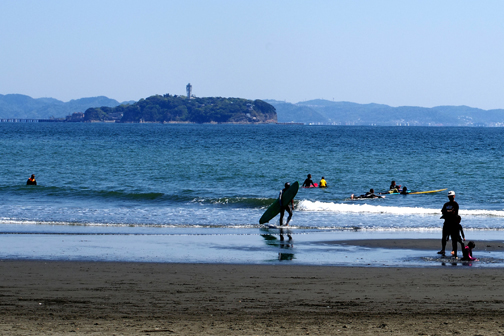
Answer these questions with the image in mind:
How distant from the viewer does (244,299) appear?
9.79m

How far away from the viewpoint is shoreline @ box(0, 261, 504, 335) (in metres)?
8.11

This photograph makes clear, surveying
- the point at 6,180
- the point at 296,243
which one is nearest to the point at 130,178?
the point at 6,180

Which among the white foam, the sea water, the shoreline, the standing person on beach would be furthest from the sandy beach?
the white foam

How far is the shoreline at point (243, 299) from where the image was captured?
811cm

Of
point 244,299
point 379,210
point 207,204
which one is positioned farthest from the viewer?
point 207,204

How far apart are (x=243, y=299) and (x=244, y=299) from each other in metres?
0.02

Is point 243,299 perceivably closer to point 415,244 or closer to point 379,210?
point 415,244

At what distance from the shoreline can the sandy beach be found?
2 cm

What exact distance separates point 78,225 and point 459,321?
621 inches

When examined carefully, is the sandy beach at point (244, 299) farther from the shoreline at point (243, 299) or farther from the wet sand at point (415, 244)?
the wet sand at point (415, 244)

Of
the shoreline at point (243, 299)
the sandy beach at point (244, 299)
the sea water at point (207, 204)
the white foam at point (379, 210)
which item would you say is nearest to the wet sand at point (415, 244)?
the sea water at point (207, 204)

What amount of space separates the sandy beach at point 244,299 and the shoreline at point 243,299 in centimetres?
2

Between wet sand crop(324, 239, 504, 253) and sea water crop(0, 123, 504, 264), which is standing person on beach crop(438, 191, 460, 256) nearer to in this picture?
wet sand crop(324, 239, 504, 253)

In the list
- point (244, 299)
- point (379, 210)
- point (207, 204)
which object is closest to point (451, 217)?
point (244, 299)
